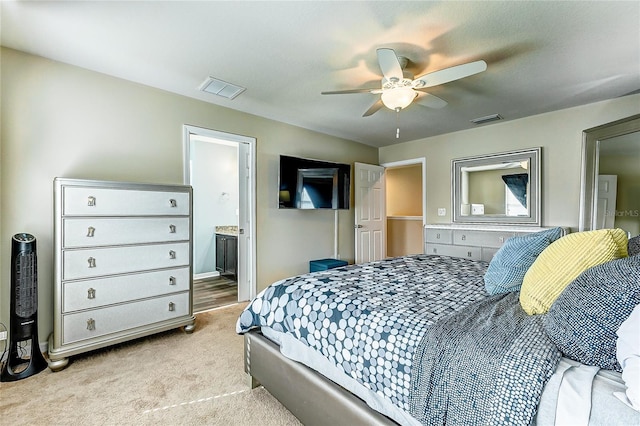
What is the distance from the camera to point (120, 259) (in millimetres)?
2471

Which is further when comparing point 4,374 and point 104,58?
point 104,58

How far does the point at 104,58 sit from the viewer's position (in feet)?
8.24

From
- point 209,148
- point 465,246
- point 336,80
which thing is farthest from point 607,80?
point 209,148

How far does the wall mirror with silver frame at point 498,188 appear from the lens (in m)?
3.90

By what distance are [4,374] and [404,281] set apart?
9.29 feet

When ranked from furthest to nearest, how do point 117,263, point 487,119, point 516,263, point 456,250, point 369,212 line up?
point 369,212 → point 456,250 → point 487,119 → point 117,263 → point 516,263

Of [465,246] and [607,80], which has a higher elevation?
[607,80]

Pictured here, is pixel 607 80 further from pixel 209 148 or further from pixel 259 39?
pixel 209 148

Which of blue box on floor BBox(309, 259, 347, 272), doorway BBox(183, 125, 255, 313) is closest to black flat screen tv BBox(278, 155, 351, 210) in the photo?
doorway BBox(183, 125, 255, 313)

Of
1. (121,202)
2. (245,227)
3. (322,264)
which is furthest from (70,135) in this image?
(322,264)

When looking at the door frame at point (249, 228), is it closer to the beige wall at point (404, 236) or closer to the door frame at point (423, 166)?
the door frame at point (423, 166)

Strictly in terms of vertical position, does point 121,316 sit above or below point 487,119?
below

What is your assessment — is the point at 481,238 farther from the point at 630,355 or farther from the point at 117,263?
the point at 117,263

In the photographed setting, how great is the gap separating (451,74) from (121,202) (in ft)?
9.28
